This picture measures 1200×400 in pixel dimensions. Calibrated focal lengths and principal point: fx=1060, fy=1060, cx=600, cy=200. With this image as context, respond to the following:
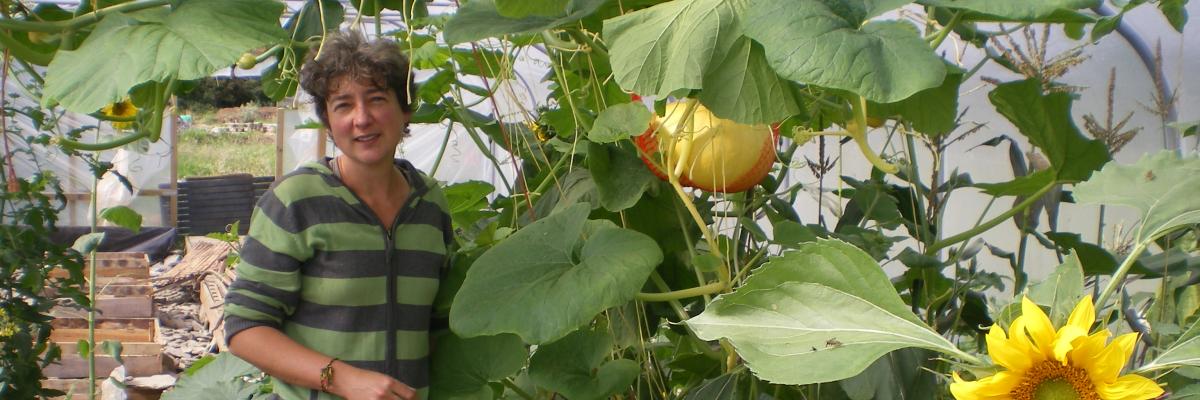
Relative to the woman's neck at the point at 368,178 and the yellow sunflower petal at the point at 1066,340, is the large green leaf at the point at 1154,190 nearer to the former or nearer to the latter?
the yellow sunflower petal at the point at 1066,340

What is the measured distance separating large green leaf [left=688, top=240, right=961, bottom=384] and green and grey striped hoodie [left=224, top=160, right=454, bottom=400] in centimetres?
50

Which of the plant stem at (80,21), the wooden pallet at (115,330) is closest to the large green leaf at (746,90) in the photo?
Answer: the plant stem at (80,21)

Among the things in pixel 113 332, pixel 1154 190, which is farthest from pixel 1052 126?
pixel 113 332

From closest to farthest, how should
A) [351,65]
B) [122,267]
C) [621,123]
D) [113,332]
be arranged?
[621,123], [351,65], [113,332], [122,267]

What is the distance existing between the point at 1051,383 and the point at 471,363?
24.5 inches

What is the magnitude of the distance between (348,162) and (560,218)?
8.7 inches

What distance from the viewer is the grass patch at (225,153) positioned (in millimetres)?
8898

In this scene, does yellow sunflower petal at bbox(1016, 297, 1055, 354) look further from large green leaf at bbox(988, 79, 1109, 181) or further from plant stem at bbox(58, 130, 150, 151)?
plant stem at bbox(58, 130, 150, 151)

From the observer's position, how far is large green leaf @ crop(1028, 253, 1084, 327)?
0.46 m

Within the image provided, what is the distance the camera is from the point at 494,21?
2.48ft

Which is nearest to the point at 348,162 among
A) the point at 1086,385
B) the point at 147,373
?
the point at 1086,385

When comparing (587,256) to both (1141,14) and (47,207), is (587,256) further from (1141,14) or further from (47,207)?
(47,207)

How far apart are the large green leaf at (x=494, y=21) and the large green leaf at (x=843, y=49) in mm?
175

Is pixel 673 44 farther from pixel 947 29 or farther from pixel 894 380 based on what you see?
pixel 894 380
